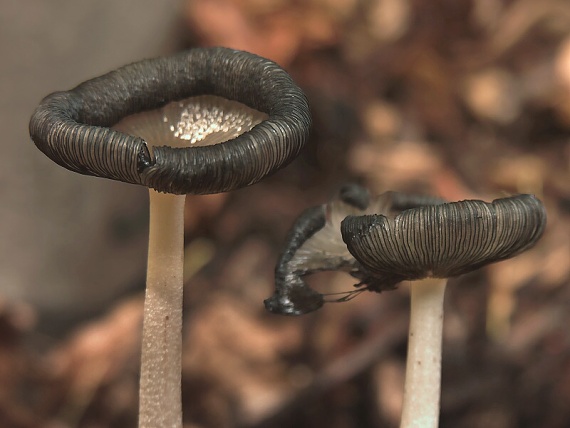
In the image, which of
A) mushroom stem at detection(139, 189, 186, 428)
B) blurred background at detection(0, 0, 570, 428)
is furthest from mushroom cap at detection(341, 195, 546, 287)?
blurred background at detection(0, 0, 570, 428)

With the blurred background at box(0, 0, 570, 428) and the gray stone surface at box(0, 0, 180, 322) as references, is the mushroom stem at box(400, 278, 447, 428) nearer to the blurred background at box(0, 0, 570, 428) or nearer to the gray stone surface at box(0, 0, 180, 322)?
the blurred background at box(0, 0, 570, 428)

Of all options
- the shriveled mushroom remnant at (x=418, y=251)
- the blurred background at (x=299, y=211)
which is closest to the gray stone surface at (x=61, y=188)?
the blurred background at (x=299, y=211)

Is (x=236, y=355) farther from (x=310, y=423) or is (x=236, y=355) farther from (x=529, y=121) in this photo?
(x=529, y=121)

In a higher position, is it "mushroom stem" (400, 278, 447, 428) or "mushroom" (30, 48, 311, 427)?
"mushroom" (30, 48, 311, 427)

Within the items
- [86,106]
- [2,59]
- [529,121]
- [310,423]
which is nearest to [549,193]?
[529,121]

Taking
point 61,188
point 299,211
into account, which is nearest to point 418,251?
point 299,211

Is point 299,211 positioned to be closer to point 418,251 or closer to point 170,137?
point 170,137

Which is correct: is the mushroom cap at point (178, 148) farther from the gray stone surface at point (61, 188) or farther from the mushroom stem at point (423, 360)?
the gray stone surface at point (61, 188)
